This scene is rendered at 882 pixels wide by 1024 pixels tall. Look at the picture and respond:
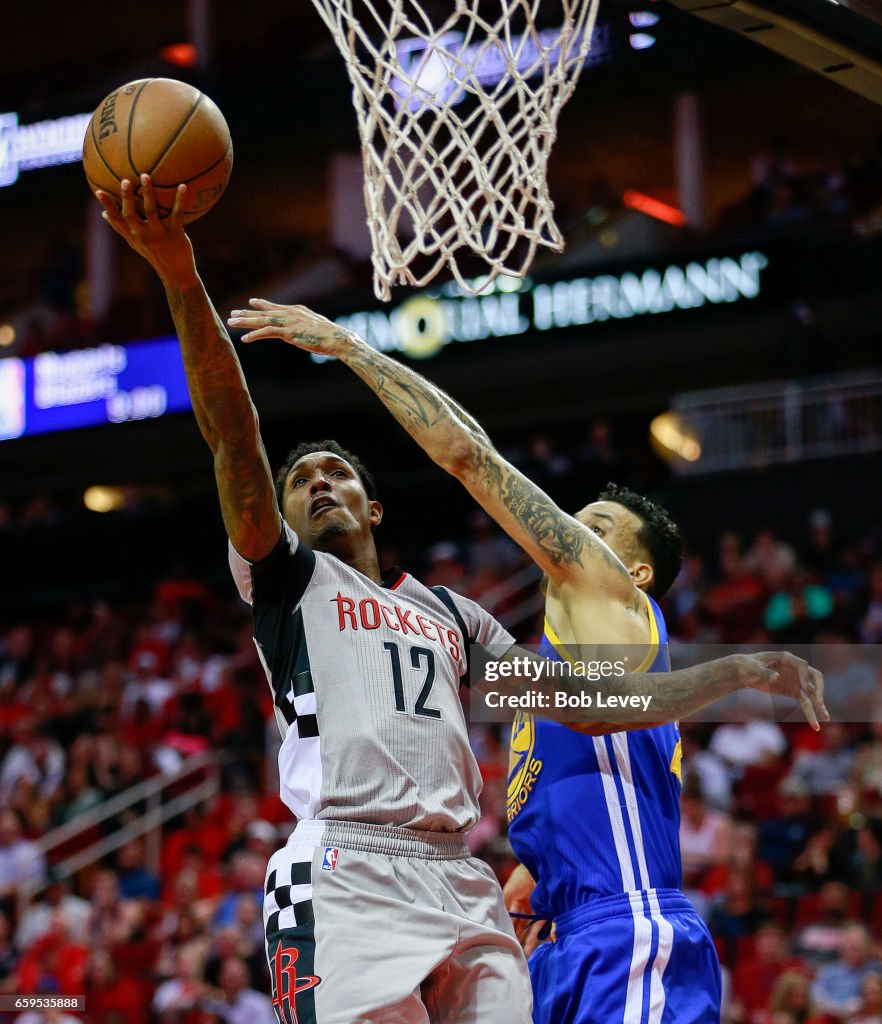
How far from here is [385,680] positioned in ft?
11.6

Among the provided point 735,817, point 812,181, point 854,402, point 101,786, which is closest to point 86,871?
point 101,786

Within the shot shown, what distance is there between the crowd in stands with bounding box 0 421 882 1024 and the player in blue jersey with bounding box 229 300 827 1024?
3.83 m

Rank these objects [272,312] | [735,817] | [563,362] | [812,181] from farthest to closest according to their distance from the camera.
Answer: [563,362] → [812,181] → [735,817] → [272,312]

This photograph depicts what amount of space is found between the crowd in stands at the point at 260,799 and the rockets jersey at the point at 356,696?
4328mm

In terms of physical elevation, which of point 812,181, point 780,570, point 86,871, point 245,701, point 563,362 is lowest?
point 86,871

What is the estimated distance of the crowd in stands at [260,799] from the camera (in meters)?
8.02

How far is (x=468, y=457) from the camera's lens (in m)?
3.84

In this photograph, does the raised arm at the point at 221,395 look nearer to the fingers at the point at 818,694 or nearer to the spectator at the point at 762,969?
the fingers at the point at 818,694

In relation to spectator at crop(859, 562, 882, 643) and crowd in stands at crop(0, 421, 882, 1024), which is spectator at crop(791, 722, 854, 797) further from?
spectator at crop(859, 562, 882, 643)

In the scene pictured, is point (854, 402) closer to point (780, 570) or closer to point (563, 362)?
point (780, 570)

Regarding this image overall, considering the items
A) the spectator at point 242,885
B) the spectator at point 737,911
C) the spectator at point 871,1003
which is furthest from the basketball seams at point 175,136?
the spectator at point 242,885

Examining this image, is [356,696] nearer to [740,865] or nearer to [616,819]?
[616,819]

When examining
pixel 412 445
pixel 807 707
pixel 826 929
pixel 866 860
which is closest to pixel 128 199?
pixel 807 707

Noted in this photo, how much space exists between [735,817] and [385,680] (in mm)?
5828
